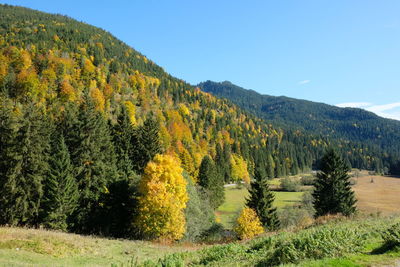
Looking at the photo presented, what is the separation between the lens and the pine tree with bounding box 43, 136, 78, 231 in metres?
34.7

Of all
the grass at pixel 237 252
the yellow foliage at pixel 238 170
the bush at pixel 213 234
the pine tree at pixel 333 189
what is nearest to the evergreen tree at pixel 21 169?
the grass at pixel 237 252

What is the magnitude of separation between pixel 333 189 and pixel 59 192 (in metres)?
45.8

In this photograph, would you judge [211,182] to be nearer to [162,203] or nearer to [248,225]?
[248,225]

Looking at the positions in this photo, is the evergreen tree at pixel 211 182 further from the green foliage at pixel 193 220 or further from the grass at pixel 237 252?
the grass at pixel 237 252

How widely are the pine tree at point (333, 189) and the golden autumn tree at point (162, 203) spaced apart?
2912 cm

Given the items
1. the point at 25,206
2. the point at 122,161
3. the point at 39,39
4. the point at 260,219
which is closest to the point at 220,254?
the point at 25,206

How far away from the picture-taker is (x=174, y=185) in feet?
119

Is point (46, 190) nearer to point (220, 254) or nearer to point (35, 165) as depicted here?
point (35, 165)

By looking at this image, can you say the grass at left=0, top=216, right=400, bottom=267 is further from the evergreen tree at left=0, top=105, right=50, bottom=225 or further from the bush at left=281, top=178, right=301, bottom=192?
the bush at left=281, top=178, right=301, bottom=192

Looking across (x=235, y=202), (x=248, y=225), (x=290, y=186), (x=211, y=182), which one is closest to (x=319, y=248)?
(x=248, y=225)

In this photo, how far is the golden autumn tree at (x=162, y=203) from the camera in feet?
111

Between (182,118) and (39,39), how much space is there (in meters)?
94.7

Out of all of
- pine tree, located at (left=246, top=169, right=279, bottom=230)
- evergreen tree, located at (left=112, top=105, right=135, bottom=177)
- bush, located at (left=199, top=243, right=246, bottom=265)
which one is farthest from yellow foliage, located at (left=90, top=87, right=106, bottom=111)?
bush, located at (left=199, top=243, right=246, bottom=265)

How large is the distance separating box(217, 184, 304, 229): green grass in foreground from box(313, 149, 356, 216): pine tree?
18.4 meters
